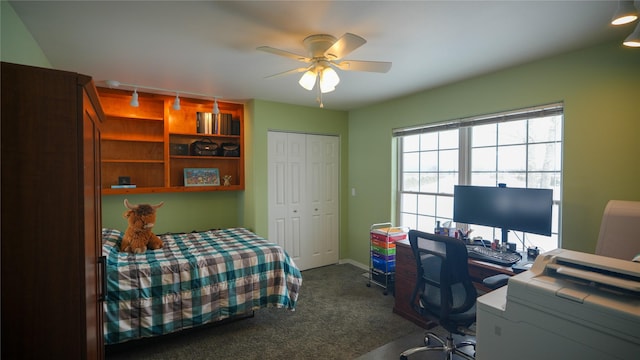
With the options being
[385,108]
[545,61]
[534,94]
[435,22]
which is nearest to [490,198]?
[534,94]

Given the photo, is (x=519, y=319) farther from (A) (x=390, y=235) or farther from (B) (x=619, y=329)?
(A) (x=390, y=235)

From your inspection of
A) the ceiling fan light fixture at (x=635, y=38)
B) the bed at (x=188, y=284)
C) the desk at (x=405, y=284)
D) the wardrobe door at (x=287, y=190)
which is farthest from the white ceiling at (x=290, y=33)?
the desk at (x=405, y=284)

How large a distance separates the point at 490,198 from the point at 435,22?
1649 millimetres

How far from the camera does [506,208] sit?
2623 mm

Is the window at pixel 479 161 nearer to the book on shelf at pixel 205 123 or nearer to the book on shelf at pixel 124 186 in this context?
the book on shelf at pixel 205 123

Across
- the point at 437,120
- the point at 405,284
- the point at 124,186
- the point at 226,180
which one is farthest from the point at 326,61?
the point at 124,186

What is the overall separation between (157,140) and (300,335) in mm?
2918

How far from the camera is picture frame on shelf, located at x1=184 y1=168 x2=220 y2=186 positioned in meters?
4.07

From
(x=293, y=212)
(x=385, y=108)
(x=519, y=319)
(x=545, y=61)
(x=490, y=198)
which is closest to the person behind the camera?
(x=519, y=319)

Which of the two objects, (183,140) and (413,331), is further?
(183,140)

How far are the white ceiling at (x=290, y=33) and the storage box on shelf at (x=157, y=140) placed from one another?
2.63 ft

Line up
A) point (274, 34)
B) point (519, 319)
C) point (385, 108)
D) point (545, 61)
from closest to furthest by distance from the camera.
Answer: point (519, 319), point (274, 34), point (545, 61), point (385, 108)

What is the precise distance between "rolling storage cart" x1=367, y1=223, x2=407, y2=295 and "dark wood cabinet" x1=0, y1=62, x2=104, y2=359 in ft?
10.1

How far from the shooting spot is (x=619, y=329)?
1049 millimetres
